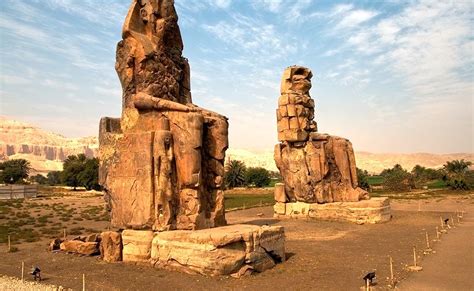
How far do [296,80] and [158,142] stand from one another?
11.5 meters

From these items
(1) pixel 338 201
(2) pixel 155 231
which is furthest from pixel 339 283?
(1) pixel 338 201

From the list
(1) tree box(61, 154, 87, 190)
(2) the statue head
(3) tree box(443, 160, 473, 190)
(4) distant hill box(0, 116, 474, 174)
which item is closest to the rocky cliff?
(4) distant hill box(0, 116, 474, 174)

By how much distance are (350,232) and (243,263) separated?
24.8ft

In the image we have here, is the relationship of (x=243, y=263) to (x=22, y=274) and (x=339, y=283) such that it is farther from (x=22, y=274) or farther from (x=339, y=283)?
(x=22, y=274)

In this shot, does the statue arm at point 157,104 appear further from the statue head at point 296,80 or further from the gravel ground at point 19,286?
the statue head at point 296,80

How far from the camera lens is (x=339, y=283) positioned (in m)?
7.54

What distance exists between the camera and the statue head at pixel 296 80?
18.9 metres

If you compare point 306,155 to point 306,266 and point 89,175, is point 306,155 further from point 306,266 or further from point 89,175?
point 89,175

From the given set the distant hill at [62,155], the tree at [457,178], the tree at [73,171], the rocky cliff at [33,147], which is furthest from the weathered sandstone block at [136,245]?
the rocky cliff at [33,147]

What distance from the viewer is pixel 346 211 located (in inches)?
666

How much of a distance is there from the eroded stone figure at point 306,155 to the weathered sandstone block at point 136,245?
1042cm

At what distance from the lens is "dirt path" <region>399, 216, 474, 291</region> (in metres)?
7.32

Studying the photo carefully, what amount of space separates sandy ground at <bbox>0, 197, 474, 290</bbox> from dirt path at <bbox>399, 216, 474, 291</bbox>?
2cm

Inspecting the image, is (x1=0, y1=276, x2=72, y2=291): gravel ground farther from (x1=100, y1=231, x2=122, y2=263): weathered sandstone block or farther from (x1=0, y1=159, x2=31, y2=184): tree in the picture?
(x1=0, y1=159, x2=31, y2=184): tree
